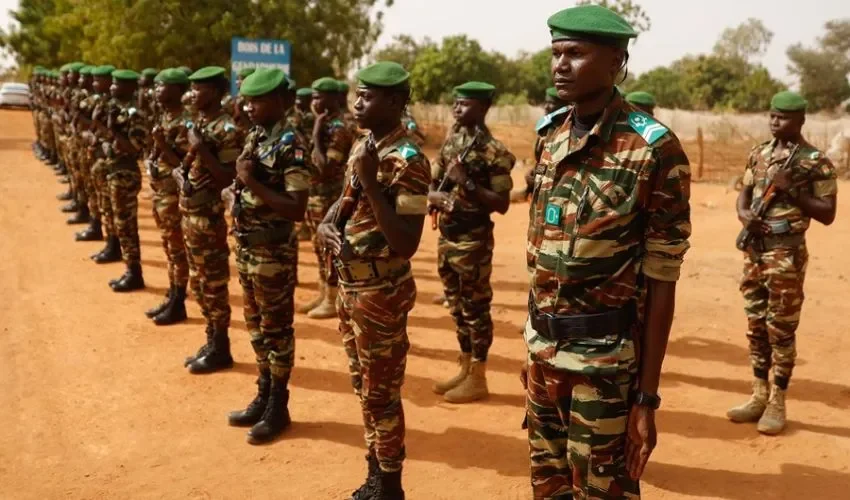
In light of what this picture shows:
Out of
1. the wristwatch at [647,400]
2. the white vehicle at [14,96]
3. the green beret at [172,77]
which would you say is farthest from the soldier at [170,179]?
the white vehicle at [14,96]

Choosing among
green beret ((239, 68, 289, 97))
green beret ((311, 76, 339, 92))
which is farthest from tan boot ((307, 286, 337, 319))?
green beret ((239, 68, 289, 97))

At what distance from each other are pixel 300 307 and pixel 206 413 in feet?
9.19

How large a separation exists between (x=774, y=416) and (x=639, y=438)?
336 centimetres

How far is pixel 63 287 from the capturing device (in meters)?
8.77

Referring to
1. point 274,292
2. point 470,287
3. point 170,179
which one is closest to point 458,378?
point 470,287

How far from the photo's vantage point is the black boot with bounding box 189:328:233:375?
6184 mm

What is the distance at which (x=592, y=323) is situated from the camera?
2.54 metres

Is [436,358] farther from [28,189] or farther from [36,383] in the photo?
→ [28,189]

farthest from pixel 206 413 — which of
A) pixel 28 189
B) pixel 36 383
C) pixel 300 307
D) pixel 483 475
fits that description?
pixel 28 189

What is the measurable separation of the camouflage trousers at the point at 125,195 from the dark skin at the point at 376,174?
5334mm

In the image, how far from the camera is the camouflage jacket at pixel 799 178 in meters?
4.98

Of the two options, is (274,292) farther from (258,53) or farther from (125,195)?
(258,53)

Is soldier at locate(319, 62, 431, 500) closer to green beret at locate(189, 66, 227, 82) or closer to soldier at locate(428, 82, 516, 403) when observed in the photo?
soldier at locate(428, 82, 516, 403)

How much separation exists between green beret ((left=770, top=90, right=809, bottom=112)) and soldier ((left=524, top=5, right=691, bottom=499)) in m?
2.97
